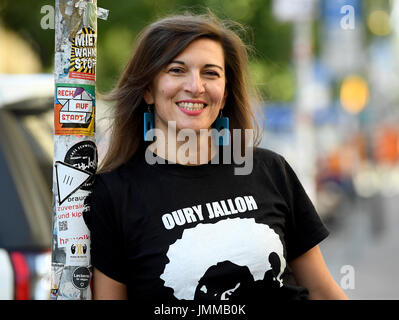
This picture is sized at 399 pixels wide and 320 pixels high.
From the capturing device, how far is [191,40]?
8.29 feet

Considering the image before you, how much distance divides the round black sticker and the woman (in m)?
0.04

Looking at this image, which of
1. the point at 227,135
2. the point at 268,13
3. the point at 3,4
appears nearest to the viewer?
the point at 227,135

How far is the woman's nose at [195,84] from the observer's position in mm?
2510

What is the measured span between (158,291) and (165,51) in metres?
0.85

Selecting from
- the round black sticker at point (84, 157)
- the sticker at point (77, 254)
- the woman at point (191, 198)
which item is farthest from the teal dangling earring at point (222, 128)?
the sticker at point (77, 254)

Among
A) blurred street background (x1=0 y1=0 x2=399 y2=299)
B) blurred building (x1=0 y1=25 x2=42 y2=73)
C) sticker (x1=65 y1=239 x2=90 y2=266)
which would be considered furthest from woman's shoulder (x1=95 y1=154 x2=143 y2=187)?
blurred building (x1=0 y1=25 x2=42 y2=73)

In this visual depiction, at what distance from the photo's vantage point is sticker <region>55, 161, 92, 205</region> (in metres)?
2.39

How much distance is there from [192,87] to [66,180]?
0.55 m

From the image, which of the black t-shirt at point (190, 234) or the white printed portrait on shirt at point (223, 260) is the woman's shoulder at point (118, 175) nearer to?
the black t-shirt at point (190, 234)

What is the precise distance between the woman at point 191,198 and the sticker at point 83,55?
0.78 feet

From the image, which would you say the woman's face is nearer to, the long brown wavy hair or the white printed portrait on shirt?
the long brown wavy hair
